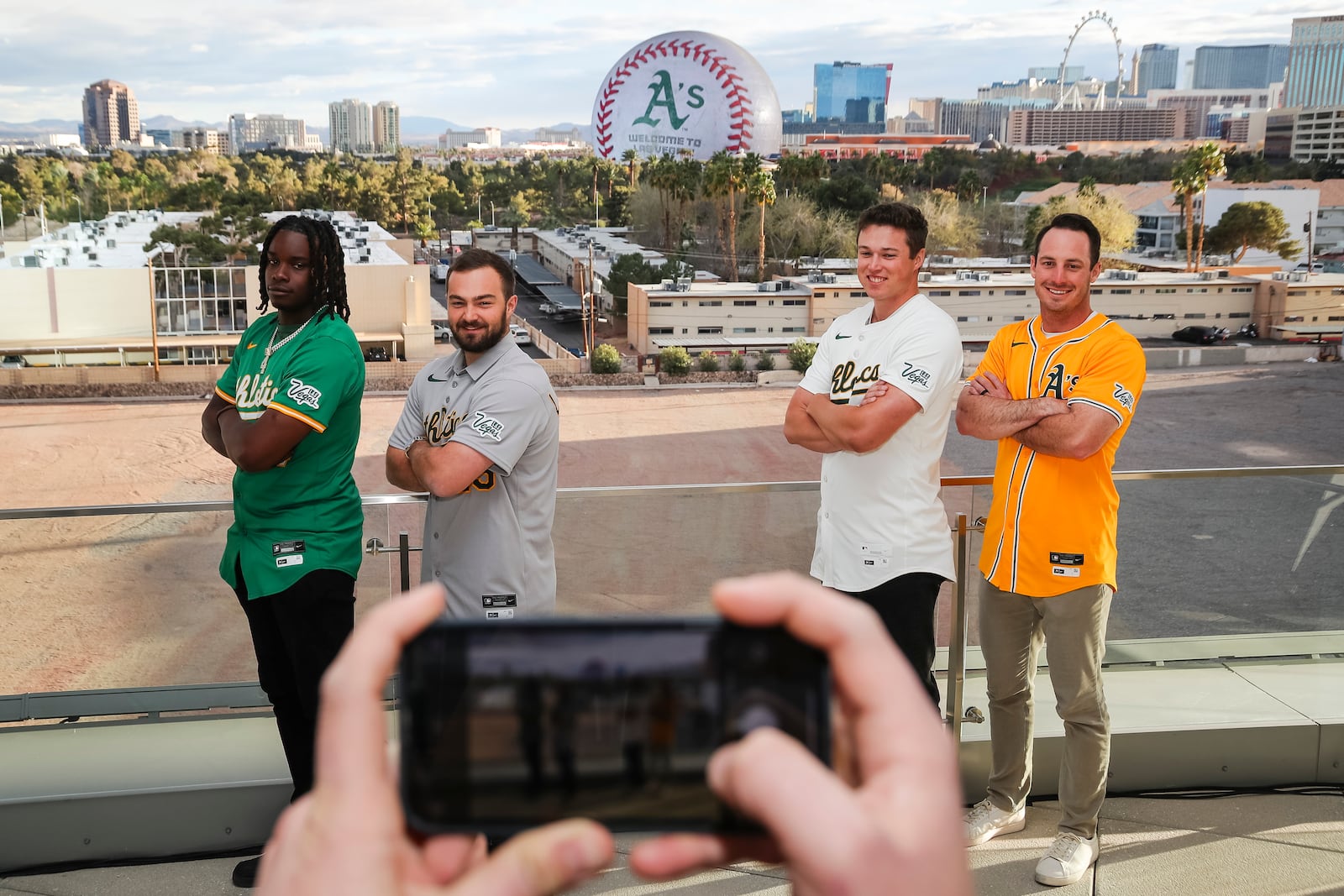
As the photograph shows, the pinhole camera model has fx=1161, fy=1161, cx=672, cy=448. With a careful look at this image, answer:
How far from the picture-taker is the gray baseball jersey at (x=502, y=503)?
202cm

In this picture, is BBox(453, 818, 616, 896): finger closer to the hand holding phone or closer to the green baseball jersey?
the hand holding phone

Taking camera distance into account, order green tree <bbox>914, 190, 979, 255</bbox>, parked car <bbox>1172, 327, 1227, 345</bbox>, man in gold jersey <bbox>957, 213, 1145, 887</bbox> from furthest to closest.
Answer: green tree <bbox>914, 190, 979, 255</bbox>
parked car <bbox>1172, 327, 1227, 345</bbox>
man in gold jersey <bbox>957, 213, 1145, 887</bbox>

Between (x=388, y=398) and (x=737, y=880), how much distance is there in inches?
1161

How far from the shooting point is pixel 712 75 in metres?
46.9

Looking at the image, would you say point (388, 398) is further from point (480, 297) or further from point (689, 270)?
point (480, 297)

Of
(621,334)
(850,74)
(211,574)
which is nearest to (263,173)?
(621,334)

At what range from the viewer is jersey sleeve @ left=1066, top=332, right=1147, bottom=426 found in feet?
7.51

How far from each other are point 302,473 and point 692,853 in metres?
1.83

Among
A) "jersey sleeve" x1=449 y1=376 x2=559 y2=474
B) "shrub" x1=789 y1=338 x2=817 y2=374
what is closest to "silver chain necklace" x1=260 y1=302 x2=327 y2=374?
"jersey sleeve" x1=449 y1=376 x2=559 y2=474

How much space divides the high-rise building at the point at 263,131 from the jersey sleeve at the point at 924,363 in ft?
539

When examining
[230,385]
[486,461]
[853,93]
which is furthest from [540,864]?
[853,93]

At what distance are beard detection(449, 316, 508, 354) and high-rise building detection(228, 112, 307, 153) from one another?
164 m

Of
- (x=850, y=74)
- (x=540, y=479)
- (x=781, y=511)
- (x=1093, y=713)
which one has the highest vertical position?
(x=850, y=74)

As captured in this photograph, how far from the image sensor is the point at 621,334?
38.1 metres
